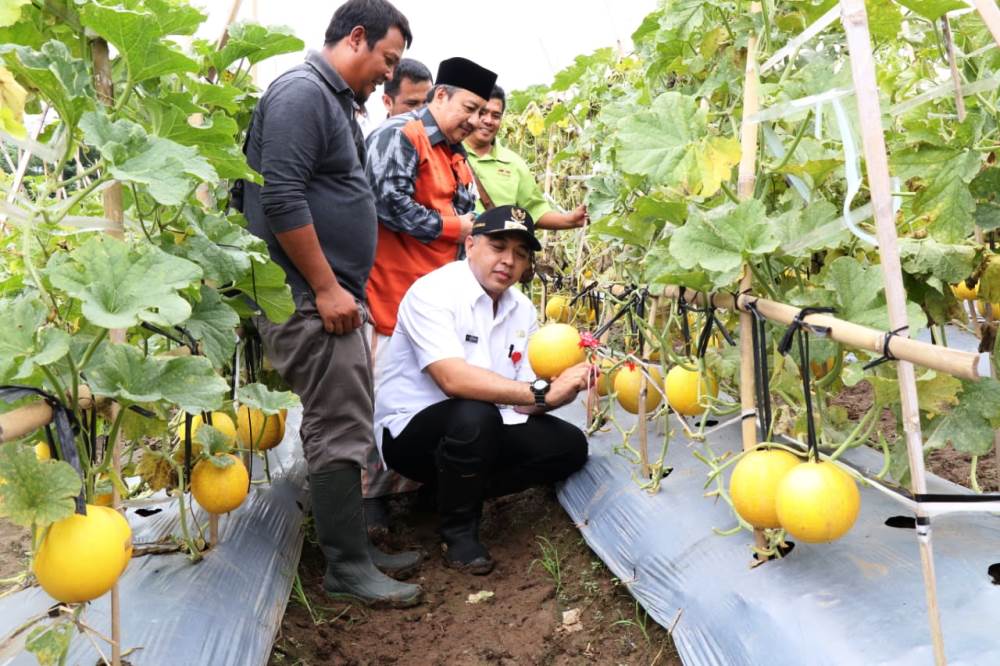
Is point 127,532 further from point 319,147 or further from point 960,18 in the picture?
point 960,18

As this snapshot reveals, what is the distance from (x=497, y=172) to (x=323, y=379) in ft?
6.75

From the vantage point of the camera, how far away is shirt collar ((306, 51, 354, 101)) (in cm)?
260

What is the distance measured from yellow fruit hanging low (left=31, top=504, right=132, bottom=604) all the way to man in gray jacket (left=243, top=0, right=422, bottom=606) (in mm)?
1217

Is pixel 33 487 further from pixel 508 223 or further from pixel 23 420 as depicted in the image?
pixel 508 223

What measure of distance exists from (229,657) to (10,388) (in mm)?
940

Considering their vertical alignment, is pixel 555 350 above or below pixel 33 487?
below

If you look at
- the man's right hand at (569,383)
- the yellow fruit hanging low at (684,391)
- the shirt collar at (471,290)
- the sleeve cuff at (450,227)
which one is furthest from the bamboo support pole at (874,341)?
the sleeve cuff at (450,227)

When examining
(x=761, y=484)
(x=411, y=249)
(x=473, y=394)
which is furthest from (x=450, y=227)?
(x=761, y=484)

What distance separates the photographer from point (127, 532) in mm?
1467

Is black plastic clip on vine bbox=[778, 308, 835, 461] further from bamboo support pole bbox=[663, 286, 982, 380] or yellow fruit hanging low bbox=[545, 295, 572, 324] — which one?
yellow fruit hanging low bbox=[545, 295, 572, 324]

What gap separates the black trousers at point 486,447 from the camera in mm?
3012

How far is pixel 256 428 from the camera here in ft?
8.93

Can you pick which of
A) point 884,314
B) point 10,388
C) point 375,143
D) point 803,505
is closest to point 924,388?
point 884,314

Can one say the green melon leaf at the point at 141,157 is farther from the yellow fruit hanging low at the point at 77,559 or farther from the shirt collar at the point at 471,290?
the shirt collar at the point at 471,290
